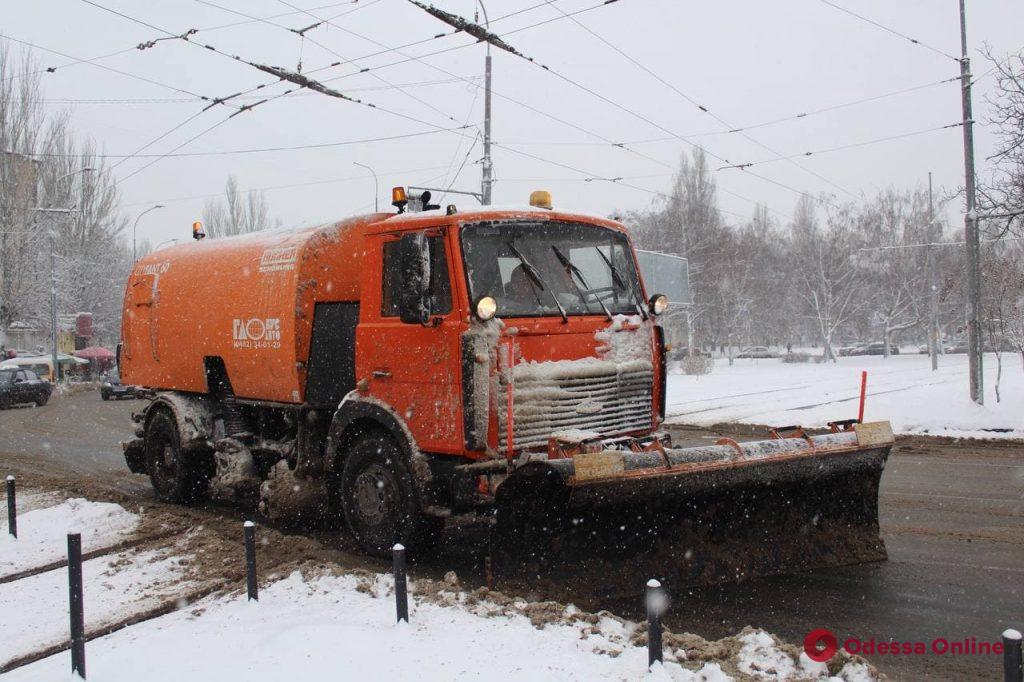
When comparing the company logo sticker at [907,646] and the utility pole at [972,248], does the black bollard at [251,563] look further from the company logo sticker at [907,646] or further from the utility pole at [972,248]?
the utility pole at [972,248]

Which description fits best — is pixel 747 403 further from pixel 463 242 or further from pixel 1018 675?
pixel 1018 675

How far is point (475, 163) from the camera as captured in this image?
2092cm

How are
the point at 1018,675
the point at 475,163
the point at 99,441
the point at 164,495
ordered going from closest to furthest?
the point at 1018,675 < the point at 164,495 < the point at 99,441 < the point at 475,163

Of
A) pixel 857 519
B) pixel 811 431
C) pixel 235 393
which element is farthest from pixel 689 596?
pixel 235 393

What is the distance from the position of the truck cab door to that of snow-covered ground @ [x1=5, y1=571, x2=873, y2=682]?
4.17 feet

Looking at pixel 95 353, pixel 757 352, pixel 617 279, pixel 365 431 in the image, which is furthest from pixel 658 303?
pixel 757 352

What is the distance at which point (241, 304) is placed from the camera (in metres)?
8.70

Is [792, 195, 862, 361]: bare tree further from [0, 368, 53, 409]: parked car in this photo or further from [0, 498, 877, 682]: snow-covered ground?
[0, 498, 877, 682]: snow-covered ground

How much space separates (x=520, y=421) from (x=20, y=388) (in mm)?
31018

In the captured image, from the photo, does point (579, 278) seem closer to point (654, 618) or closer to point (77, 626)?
point (654, 618)

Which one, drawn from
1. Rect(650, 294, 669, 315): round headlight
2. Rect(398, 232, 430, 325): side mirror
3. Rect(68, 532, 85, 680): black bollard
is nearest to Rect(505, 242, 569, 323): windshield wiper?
Rect(398, 232, 430, 325): side mirror

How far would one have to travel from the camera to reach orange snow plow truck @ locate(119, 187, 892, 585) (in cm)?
561

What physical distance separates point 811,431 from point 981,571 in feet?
5.39

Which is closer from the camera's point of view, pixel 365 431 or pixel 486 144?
pixel 365 431
